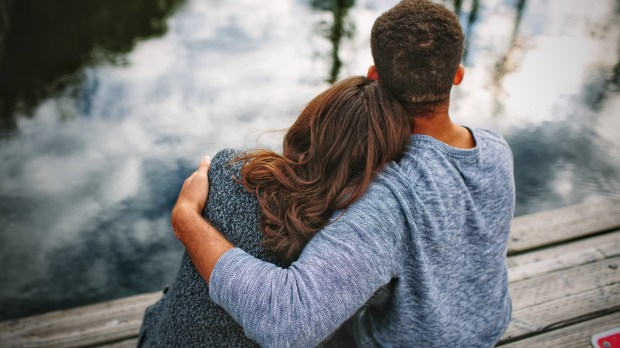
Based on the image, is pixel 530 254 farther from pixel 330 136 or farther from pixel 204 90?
pixel 204 90

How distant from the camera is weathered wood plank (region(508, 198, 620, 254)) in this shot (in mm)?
2379

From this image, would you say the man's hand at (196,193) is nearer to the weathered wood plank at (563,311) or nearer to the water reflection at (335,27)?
the weathered wood plank at (563,311)

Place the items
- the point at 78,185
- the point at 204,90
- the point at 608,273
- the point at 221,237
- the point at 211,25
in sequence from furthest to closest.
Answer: the point at 211,25 → the point at 204,90 → the point at 78,185 → the point at 608,273 → the point at 221,237

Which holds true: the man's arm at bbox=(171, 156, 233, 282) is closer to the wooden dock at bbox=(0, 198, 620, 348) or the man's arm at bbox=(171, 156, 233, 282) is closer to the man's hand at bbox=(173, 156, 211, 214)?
the man's hand at bbox=(173, 156, 211, 214)

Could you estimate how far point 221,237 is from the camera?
113 centimetres

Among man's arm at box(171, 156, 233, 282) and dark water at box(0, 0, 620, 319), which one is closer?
man's arm at box(171, 156, 233, 282)

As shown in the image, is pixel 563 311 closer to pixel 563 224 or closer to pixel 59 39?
pixel 563 224

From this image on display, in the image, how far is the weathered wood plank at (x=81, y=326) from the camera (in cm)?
195

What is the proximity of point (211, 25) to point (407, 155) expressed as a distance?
18.8ft

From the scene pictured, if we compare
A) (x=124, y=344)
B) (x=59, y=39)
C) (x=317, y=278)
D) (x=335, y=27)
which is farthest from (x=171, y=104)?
(x=317, y=278)

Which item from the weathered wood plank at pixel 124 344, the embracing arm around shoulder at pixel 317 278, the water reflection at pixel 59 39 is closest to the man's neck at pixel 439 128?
the embracing arm around shoulder at pixel 317 278

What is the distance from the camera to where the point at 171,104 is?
4.57 meters

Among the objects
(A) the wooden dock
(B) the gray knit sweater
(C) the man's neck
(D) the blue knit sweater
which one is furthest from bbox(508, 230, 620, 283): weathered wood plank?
(B) the gray knit sweater

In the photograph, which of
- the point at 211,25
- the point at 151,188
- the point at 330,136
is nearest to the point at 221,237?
the point at 330,136
